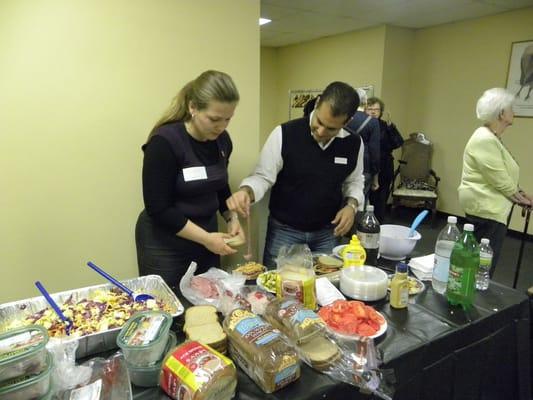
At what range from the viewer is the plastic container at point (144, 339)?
2.72 feet

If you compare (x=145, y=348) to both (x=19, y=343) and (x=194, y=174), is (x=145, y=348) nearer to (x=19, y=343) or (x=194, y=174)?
(x=19, y=343)

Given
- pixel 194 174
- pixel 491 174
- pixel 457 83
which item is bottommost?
pixel 491 174

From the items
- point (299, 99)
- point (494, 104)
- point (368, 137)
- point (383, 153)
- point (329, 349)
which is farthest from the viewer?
point (299, 99)

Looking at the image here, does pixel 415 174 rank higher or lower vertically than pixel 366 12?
lower

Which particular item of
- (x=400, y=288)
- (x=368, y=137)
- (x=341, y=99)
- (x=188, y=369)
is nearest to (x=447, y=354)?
(x=400, y=288)

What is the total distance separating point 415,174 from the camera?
16.2 feet

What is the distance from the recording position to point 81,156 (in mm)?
1841

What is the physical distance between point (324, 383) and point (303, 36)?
535 cm

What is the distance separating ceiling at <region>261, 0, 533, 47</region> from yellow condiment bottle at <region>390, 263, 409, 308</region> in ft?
10.7

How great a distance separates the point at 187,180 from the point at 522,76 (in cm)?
402

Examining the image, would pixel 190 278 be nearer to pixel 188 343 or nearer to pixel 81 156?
pixel 188 343

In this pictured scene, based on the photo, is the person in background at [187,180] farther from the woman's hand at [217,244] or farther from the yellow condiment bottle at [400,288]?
the yellow condiment bottle at [400,288]

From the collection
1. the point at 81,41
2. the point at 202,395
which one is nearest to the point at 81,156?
the point at 81,41

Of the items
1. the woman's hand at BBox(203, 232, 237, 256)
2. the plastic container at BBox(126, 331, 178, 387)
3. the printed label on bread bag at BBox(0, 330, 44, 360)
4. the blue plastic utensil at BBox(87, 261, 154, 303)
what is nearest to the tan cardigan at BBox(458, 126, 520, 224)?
the woman's hand at BBox(203, 232, 237, 256)
